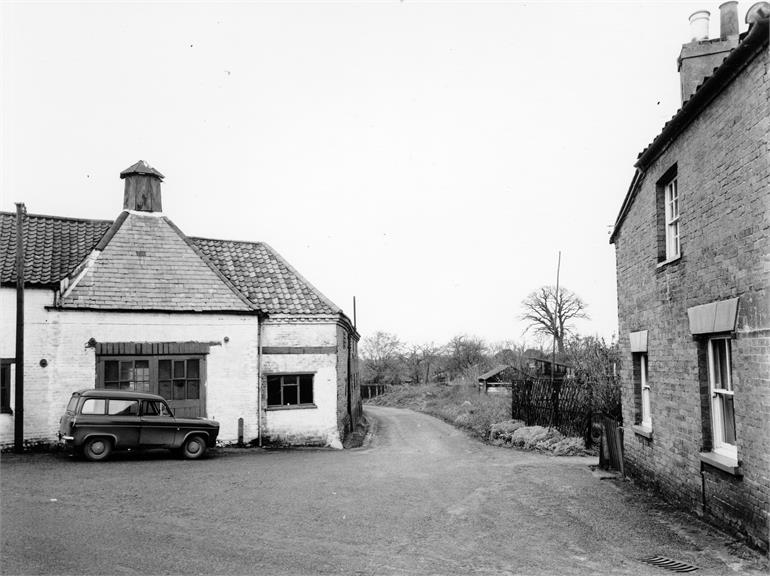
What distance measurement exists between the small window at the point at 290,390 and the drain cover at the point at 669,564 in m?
12.5

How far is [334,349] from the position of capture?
18.8m

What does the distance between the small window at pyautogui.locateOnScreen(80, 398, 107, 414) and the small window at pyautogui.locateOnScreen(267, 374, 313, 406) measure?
16.9ft

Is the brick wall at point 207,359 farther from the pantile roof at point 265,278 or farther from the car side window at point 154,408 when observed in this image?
the car side window at point 154,408

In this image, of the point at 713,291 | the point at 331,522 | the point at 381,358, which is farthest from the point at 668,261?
the point at 381,358

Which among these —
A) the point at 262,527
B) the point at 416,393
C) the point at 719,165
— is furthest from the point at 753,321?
the point at 416,393

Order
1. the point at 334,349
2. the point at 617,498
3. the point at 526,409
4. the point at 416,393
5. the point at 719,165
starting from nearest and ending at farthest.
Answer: the point at 719,165, the point at 617,498, the point at 334,349, the point at 526,409, the point at 416,393

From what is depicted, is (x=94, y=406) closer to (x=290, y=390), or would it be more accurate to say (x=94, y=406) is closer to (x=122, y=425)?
(x=122, y=425)

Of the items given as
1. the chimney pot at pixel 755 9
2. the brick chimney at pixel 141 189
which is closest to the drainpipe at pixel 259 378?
the brick chimney at pixel 141 189

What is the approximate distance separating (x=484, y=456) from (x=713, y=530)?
32.6 feet

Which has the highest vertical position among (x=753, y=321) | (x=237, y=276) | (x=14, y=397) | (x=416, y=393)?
(x=237, y=276)

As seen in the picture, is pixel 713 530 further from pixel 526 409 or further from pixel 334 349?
pixel 526 409

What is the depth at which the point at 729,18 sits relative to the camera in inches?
404

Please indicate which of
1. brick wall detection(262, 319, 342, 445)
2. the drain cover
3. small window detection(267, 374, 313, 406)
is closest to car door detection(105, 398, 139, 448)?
brick wall detection(262, 319, 342, 445)

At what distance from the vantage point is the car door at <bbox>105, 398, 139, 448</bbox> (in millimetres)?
13781
